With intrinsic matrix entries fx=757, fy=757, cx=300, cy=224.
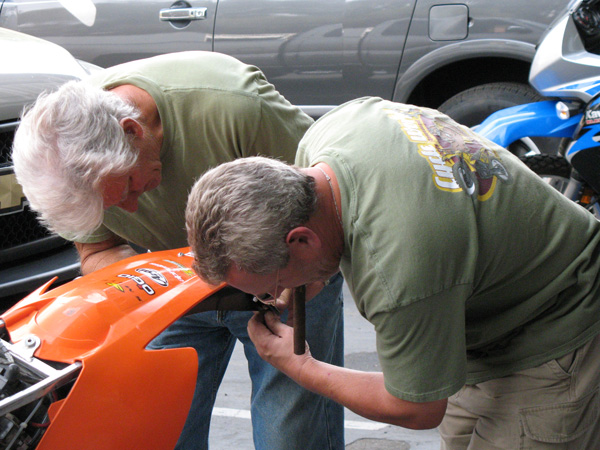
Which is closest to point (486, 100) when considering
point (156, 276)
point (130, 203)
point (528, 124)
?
point (528, 124)

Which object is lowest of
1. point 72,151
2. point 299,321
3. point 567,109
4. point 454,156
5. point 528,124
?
point 528,124

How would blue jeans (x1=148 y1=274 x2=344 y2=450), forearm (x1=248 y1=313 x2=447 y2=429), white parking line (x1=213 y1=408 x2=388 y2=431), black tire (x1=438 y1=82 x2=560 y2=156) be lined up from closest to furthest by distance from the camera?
forearm (x1=248 y1=313 x2=447 y2=429) < blue jeans (x1=148 y1=274 x2=344 y2=450) < white parking line (x1=213 y1=408 x2=388 y2=431) < black tire (x1=438 y1=82 x2=560 y2=156)

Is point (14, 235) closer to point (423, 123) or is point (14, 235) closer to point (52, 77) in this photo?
point (52, 77)

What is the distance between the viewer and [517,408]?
5.24 feet

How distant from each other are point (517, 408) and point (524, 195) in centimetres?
47

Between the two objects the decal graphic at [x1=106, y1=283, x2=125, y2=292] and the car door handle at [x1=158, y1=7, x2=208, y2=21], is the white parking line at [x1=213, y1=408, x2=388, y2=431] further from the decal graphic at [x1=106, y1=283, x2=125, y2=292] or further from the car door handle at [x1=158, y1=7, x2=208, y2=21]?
the car door handle at [x1=158, y1=7, x2=208, y2=21]

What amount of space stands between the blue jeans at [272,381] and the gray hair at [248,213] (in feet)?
1.96

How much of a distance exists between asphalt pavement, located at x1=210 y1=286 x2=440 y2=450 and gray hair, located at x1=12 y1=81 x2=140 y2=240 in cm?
140

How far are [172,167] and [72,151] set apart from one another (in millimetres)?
295

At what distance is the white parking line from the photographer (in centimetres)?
285

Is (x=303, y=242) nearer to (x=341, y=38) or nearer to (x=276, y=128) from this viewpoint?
(x=276, y=128)

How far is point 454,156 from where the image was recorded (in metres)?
1.42

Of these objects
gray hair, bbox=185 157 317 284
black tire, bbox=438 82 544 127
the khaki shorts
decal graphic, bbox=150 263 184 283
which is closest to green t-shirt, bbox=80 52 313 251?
decal graphic, bbox=150 263 184 283

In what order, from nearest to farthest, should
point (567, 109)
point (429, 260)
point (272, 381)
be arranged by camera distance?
point (429, 260)
point (272, 381)
point (567, 109)
